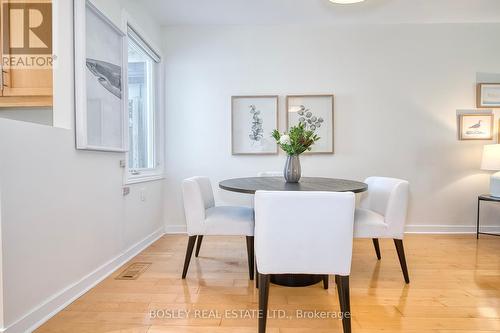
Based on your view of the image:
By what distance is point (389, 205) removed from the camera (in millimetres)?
2117

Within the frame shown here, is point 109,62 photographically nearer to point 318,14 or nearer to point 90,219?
point 90,219

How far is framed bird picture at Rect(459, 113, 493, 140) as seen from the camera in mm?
3451

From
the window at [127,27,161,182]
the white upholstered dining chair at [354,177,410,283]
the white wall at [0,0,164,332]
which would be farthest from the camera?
the window at [127,27,161,182]

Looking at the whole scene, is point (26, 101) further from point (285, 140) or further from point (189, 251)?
point (285, 140)

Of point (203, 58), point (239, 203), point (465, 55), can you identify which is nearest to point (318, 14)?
point (203, 58)

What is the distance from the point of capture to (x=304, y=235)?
1.47m

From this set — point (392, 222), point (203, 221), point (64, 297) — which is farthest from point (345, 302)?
point (64, 297)

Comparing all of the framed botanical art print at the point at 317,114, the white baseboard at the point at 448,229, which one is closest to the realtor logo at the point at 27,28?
the framed botanical art print at the point at 317,114

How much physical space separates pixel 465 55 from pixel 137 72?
12.3 ft

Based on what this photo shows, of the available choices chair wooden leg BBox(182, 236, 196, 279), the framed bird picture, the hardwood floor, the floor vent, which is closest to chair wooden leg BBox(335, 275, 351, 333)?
the hardwood floor

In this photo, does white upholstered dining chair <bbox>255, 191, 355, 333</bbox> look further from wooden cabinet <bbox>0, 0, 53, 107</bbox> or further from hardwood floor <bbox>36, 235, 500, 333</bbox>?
wooden cabinet <bbox>0, 0, 53, 107</bbox>

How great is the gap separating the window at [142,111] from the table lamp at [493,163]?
3572 mm

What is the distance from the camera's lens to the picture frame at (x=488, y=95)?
344 centimetres

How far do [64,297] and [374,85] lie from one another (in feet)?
11.6
